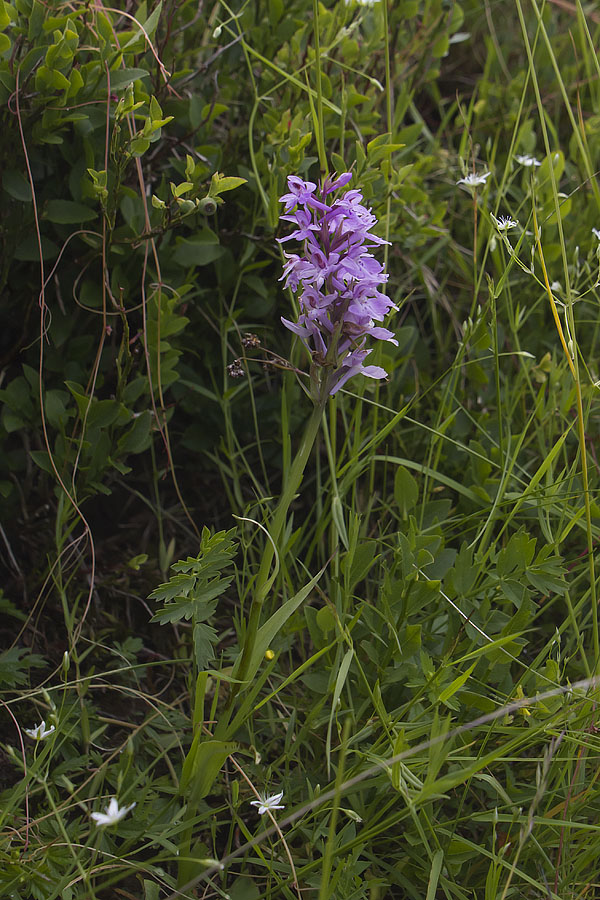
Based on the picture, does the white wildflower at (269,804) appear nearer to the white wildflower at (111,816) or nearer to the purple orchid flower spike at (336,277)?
the white wildflower at (111,816)

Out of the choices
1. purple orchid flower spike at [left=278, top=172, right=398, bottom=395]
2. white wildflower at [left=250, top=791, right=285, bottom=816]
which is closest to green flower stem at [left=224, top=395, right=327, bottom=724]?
purple orchid flower spike at [left=278, top=172, right=398, bottom=395]

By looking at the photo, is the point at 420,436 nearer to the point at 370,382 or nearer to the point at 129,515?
the point at 370,382

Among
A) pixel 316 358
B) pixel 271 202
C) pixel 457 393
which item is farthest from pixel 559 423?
pixel 316 358

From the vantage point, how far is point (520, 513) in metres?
1.57

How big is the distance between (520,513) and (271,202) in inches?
30.8

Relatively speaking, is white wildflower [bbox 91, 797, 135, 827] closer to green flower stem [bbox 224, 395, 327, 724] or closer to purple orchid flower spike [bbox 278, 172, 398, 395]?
green flower stem [bbox 224, 395, 327, 724]

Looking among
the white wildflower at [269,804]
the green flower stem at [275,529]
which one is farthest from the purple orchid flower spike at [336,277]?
the white wildflower at [269,804]

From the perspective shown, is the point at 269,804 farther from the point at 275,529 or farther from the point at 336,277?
the point at 336,277

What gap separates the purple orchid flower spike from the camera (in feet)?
3.30

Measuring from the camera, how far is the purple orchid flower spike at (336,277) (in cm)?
101

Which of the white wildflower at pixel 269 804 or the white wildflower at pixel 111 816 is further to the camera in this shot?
the white wildflower at pixel 269 804

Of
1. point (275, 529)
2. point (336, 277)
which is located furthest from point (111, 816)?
point (336, 277)

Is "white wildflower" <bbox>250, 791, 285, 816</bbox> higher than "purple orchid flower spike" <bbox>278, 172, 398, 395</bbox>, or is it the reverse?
"purple orchid flower spike" <bbox>278, 172, 398, 395</bbox>

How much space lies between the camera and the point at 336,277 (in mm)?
1016
